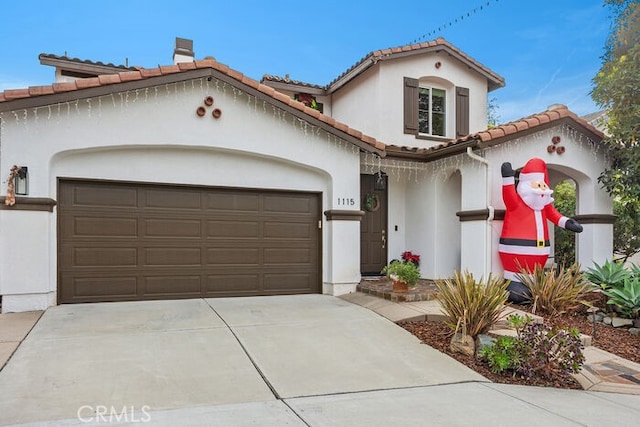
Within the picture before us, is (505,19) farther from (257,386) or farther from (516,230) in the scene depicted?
(257,386)

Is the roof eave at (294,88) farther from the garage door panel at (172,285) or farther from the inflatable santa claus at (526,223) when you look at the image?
the inflatable santa claus at (526,223)

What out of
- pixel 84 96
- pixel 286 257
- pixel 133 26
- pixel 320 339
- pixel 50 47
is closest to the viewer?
pixel 320 339

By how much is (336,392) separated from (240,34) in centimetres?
1412

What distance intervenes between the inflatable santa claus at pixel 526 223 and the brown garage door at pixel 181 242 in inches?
148

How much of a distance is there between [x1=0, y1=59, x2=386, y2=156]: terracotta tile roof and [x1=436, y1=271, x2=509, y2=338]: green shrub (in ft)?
13.2

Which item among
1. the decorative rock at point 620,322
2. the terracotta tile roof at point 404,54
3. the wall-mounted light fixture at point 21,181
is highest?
the terracotta tile roof at point 404,54

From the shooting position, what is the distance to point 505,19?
11.5 meters

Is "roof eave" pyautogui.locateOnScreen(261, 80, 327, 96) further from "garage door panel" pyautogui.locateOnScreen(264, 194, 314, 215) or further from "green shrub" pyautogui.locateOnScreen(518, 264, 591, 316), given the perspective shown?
"green shrub" pyautogui.locateOnScreen(518, 264, 591, 316)

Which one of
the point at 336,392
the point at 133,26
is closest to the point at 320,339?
the point at 336,392

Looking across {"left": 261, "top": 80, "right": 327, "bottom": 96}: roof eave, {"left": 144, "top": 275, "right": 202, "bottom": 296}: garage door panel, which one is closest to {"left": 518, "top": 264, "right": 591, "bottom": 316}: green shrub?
{"left": 144, "top": 275, "right": 202, "bottom": 296}: garage door panel

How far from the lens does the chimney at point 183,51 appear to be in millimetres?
9094

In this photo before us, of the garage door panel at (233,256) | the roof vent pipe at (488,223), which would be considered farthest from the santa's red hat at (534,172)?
the garage door panel at (233,256)

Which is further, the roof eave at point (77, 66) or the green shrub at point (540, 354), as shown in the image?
the roof eave at point (77, 66)

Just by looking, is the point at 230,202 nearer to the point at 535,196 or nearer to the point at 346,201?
the point at 346,201
